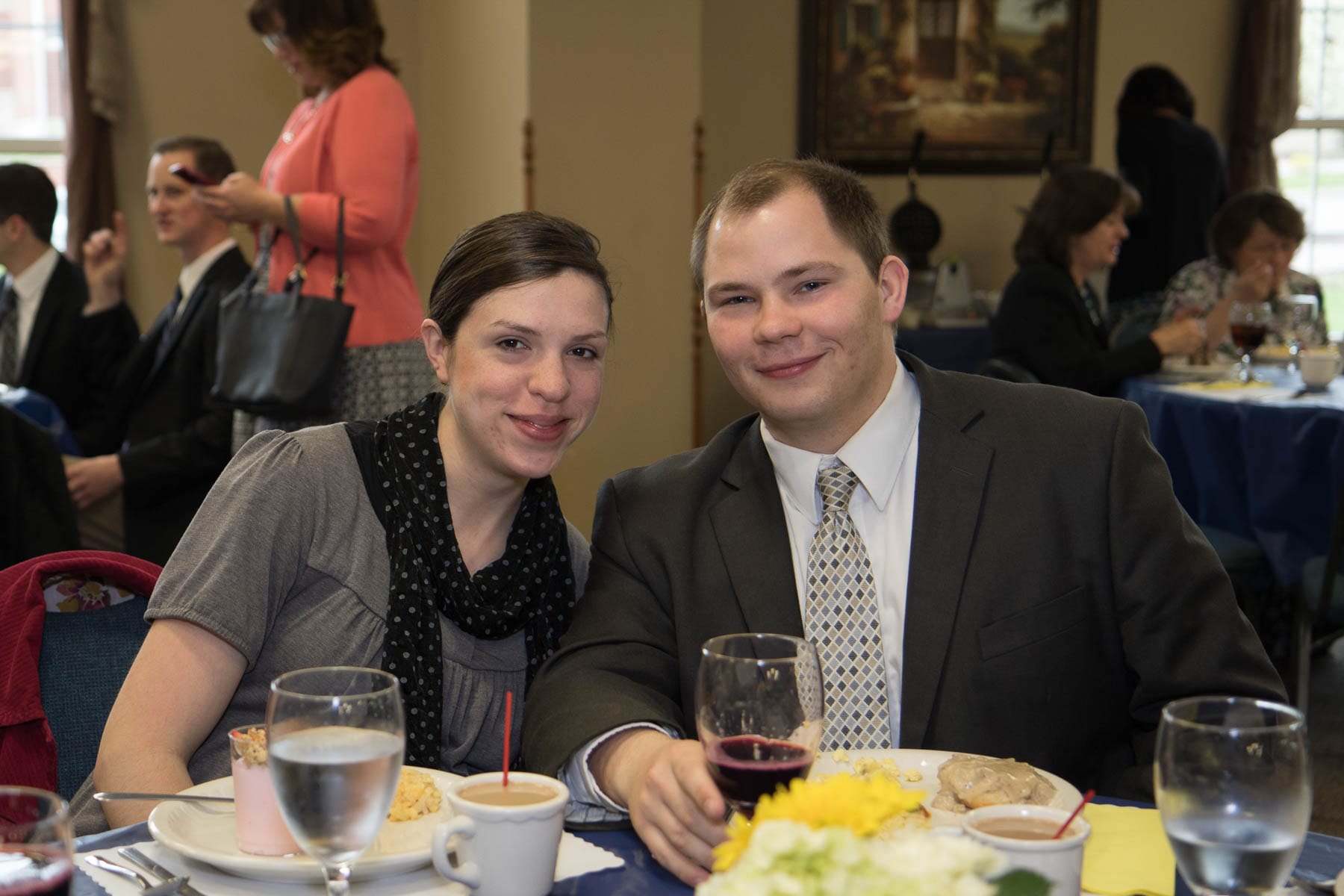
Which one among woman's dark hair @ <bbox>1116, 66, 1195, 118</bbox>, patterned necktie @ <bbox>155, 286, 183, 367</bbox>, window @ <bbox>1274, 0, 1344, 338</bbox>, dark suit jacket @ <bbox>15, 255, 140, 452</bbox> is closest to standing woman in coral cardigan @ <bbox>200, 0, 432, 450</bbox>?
patterned necktie @ <bbox>155, 286, 183, 367</bbox>

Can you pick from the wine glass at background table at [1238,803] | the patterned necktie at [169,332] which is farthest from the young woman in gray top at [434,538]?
the patterned necktie at [169,332]

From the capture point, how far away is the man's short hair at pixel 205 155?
410 cm

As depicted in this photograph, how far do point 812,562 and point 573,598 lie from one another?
34 cm

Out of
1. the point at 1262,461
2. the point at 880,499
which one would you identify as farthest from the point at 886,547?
the point at 1262,461

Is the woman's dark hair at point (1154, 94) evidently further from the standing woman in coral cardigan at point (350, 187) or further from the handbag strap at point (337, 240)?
the handbag strap at point (337, 240)

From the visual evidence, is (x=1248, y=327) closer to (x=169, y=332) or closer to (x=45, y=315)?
(x=169, y=332)

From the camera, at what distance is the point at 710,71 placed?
22.1 ft

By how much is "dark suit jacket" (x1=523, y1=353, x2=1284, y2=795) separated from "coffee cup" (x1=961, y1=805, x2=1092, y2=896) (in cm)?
56

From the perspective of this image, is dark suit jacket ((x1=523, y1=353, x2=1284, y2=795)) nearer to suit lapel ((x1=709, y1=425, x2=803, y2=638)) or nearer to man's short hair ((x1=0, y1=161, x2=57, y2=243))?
suit lapel ((x1=709, y1=425, x2=803, y2=638))

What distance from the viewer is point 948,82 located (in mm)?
7086

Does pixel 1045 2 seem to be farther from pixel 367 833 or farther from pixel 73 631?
pixel 367 833

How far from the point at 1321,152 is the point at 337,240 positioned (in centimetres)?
642

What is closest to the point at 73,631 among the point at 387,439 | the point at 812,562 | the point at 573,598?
the point at 387,439

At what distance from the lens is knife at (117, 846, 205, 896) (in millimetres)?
1062
